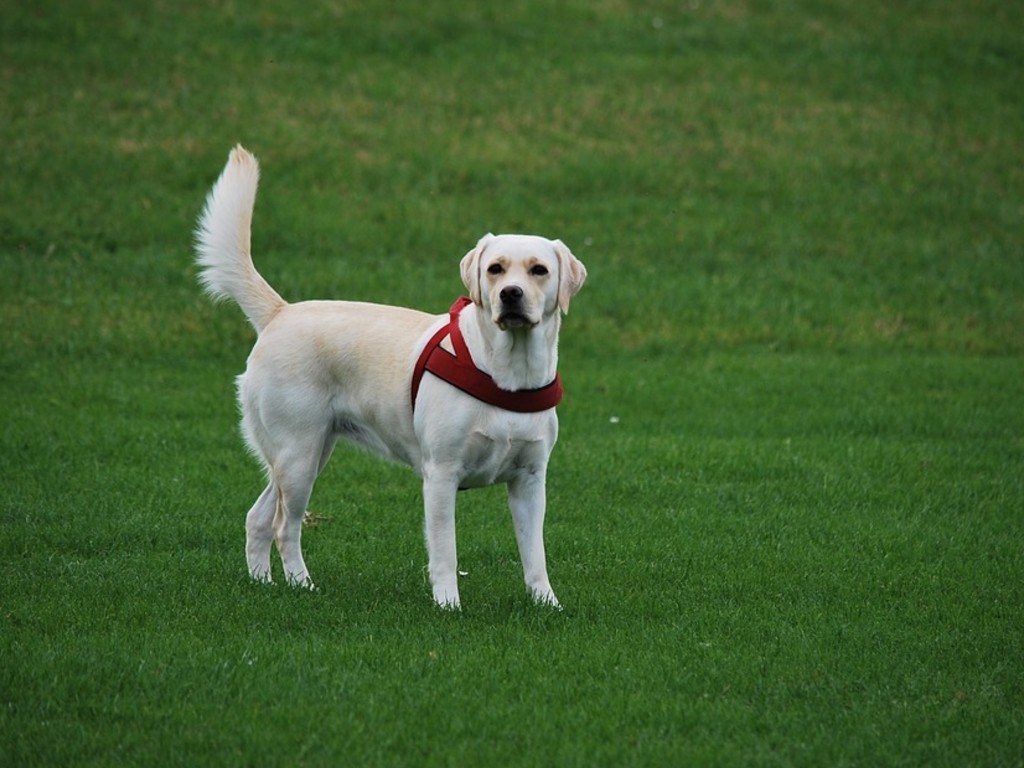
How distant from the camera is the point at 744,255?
17922mm

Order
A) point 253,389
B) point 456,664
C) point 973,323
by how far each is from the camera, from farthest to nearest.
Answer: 1. point 973,323
2. point 253,389
3. point 456,664

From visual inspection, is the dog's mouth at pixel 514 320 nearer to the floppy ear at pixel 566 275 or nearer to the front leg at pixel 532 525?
the floppy ear at pixel 566 275

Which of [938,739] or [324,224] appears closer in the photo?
[938,739]

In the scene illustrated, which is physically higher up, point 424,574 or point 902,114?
point 902,114

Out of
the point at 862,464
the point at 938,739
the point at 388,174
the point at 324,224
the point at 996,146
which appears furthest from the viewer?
the point at 996,146

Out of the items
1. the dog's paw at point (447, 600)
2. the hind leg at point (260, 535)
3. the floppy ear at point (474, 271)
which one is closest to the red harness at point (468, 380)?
the floppy ear at point (474, 271)

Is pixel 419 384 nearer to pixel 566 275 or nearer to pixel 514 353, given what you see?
pixel 514 353

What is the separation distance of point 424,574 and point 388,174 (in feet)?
40.0

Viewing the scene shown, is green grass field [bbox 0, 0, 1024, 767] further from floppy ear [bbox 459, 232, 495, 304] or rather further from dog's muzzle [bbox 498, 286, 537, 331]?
floppy ear [bbox 459, 232, 495, 304]

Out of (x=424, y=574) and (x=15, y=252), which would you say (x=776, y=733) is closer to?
(x=424, y=574)

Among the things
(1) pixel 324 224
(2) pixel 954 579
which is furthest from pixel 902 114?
(2) pixel 954 579

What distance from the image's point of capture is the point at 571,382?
13.8 m

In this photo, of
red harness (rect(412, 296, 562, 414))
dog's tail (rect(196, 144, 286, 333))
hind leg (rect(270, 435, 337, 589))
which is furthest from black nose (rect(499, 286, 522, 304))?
dog's tail (rect(196, 144, 286, 333))

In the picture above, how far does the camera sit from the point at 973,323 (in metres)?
16.2
